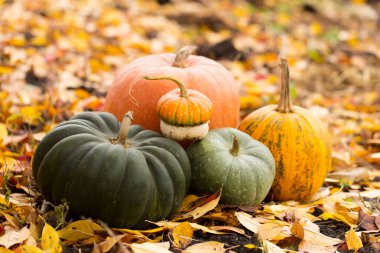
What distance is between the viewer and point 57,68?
545 centimetres

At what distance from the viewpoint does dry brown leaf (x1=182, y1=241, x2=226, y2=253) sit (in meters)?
2.42

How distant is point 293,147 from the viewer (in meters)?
3.22

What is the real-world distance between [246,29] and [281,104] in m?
4.74

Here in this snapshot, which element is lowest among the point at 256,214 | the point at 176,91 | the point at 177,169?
the point at 256,214

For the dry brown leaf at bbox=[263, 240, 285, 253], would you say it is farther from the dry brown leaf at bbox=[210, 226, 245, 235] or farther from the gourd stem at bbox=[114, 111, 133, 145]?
the gourd stem at bbox=[114, 111, 133, 145]

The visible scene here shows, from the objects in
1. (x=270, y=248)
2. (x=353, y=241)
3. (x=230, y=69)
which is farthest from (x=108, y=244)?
(x=230, y=69)

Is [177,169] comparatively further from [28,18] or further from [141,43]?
[28,18]

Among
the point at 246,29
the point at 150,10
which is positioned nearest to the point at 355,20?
the point at 246,29

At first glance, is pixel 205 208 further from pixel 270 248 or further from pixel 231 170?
pixel 270 248

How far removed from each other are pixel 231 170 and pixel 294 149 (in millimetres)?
549

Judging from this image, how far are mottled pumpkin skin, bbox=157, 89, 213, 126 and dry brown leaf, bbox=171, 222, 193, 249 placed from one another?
1.77ft

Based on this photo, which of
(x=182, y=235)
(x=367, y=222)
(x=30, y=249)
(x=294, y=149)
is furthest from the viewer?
(x=294, y=149)

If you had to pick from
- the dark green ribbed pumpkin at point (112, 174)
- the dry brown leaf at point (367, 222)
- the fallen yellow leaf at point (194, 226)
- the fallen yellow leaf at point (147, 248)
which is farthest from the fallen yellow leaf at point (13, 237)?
the dry brown leaf at point (367, 222)

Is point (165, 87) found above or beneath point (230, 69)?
above
